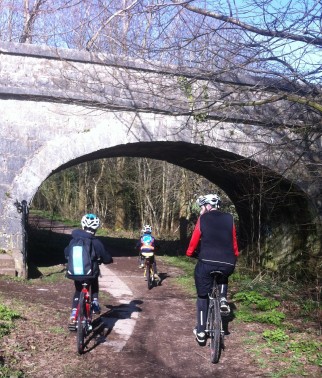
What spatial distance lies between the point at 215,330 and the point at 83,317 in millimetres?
1350

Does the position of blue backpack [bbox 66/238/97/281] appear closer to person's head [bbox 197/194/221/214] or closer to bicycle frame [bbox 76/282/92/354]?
bicycle frame [bbox 76/282/92/354]

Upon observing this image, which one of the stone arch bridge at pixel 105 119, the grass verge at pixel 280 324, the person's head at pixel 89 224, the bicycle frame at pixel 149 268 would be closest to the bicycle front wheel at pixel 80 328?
the person's head at pixel 89 224

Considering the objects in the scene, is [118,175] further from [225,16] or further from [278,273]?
[225,16]

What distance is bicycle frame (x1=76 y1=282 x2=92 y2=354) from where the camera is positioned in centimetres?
518

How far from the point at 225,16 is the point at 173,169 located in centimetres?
1766

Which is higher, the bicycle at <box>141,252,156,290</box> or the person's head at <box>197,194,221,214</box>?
the person's head at <box>197,194,221,214</box>

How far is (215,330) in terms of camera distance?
5.18 m

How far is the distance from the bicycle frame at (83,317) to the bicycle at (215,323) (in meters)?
1.27

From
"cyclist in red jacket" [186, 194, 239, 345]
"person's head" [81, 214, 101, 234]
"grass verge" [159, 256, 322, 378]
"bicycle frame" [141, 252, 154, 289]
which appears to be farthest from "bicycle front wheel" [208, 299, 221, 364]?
"bicycle frame" [141, 252, 154, 289]

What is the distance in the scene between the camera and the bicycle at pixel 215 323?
515 centimetres

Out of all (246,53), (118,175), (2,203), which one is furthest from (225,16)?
(118,175)

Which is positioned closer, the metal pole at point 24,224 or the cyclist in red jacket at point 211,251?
the cyclist in red jacket at point 211,251

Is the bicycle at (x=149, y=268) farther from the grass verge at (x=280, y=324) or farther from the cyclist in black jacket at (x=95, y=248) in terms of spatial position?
the cyclist in black jacket at (x=95, y=248)

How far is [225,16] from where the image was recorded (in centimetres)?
634
